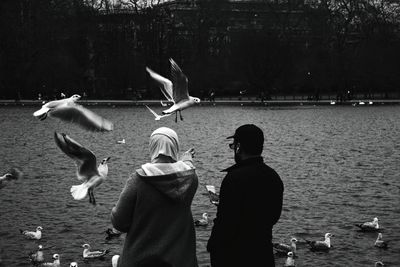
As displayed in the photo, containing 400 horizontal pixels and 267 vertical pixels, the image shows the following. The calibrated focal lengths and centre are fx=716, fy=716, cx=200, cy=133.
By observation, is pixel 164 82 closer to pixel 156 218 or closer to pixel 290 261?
pixel 290 261

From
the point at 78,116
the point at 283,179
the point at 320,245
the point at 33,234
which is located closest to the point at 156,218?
the point at 78,116

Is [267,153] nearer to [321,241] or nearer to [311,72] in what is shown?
[321,241]

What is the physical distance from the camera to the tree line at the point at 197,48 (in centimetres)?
6475

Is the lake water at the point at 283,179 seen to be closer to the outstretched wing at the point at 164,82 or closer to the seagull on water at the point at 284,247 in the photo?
the seagull on water at the point at 284,247

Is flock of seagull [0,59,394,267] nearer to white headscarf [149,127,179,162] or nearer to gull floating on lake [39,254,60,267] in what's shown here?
gull floating on lake [39,254,60,267]

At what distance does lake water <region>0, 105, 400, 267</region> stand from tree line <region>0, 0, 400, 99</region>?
28512mm

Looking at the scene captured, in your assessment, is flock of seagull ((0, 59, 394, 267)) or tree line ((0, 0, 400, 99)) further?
tree line ((0, 0, 400, 99))

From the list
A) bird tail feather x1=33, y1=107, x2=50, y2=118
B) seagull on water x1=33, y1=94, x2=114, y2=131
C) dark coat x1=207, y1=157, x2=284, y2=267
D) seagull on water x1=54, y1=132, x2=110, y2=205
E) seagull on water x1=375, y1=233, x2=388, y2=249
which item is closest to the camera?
dark coat x1=207, y1=157, x2=284, y2=267

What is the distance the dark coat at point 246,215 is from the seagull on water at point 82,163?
1022mm

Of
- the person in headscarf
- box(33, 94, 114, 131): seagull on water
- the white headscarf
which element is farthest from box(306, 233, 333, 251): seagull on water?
the white headscarf

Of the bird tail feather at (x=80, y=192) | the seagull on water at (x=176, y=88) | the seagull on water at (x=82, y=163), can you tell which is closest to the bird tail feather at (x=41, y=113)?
the seagull on water at (x=82, y=163)

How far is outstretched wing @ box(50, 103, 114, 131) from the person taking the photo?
18.2ft

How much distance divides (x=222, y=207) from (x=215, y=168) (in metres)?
16.3

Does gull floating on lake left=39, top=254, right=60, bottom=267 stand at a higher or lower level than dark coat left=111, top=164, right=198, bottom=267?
lower
